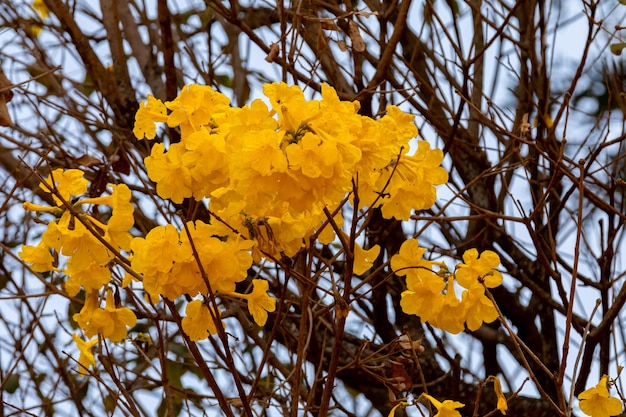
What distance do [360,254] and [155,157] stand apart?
16.7 inches

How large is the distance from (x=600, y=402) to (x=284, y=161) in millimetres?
796

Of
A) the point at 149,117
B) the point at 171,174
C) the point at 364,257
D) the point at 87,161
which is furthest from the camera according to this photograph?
the point at 87,161

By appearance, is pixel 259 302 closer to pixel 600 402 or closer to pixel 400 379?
pixel 400 379

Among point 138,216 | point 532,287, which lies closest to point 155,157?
point 138,216

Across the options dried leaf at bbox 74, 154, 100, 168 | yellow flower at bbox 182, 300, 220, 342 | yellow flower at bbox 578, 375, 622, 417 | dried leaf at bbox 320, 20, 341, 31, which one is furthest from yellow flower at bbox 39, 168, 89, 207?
yellow flower at bbox 578, 375, 622, 417

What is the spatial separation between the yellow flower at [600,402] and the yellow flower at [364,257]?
0.43 metres

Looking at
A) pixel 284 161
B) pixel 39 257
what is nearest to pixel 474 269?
pixel 284 161

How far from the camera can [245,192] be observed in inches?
44.5

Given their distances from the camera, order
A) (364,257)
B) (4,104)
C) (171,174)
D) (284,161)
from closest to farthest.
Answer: (284,161) < (171,174) < (364,257) < (4,104)

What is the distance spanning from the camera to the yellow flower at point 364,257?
149 cm

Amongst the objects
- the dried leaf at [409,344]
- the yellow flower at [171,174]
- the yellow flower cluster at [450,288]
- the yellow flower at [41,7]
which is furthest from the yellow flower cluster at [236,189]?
the yellow flower at [41,7]

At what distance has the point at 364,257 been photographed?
1497mm

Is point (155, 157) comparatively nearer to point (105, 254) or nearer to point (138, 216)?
point (105, 254)

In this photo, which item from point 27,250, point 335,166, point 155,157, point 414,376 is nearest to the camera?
point 335,166
